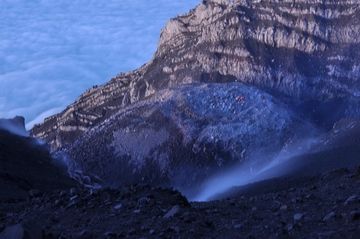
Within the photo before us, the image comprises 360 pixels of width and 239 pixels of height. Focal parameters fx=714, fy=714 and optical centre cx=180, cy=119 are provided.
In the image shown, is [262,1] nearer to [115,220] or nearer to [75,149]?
[75,149]

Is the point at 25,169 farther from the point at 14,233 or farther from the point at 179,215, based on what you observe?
the point at 14,233

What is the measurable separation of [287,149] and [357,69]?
9923 mm

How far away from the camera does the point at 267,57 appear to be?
53.8m

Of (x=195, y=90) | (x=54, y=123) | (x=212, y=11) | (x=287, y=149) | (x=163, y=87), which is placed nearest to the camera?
(x=287, y=149)

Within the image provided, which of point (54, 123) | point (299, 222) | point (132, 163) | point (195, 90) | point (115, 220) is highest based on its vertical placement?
point (54, 123)

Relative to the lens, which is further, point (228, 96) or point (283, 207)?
point (228, 96)

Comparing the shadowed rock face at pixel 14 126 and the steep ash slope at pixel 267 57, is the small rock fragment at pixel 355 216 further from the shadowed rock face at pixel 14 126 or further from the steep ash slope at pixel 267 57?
the steep ash slope at pixel 267 57

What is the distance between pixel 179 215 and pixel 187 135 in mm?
36250

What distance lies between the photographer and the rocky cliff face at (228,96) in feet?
156

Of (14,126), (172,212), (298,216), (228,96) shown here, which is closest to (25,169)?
(14,126)

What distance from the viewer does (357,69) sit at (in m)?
50.2

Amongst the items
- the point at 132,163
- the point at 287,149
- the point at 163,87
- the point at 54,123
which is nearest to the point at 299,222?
the point at 287,149

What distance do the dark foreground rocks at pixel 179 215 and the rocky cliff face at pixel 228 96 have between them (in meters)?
30.7

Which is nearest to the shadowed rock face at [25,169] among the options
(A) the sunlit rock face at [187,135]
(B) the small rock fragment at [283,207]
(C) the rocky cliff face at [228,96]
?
(B) the small rock fragment at [283,207]
